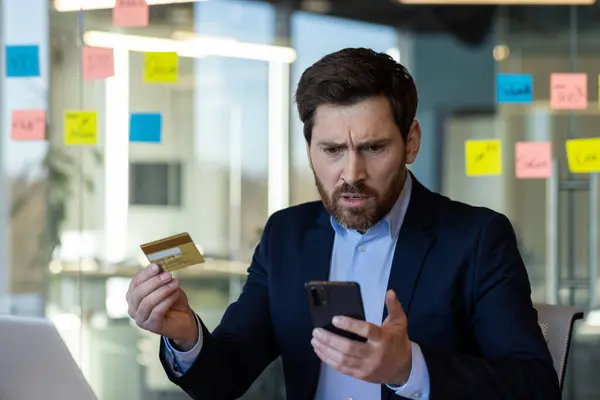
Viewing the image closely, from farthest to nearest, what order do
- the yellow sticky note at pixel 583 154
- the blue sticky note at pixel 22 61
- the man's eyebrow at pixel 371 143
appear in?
the blue sticky note at pixel 22 61 < the yellow sticky note at pixel 583 154 < the man's eyebrow at pixel 371 143

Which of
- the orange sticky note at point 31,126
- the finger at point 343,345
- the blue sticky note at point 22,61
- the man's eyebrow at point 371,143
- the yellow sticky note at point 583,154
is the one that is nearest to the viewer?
the finger at point 343,345

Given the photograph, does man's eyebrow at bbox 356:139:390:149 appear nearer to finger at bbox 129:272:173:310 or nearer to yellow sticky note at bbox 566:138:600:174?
finger at bbox 129:272:173:310

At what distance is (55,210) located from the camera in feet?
14.1

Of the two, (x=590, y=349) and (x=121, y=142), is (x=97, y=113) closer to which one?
(x=121, y=142)

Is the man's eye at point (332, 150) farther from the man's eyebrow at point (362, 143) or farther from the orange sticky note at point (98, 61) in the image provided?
the orange sticky note at point (98, 61)

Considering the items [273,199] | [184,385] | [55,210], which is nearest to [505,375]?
[184,385]

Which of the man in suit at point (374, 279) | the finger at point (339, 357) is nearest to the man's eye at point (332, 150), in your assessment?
the man in suit at point (374, 279)

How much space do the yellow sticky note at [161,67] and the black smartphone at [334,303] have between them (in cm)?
289

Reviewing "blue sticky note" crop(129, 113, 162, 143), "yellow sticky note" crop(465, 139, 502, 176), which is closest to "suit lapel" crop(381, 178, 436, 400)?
"yellow sticky note" crop(465, 139, 502, 176)

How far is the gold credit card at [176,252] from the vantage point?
1601mm

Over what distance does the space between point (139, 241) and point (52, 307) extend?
51 centimetres

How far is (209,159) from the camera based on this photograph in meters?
4.25

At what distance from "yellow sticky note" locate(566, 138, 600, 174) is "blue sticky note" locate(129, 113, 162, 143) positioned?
174 centimetres

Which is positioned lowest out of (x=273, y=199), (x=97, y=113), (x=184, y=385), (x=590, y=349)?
(x=590, y=349)
